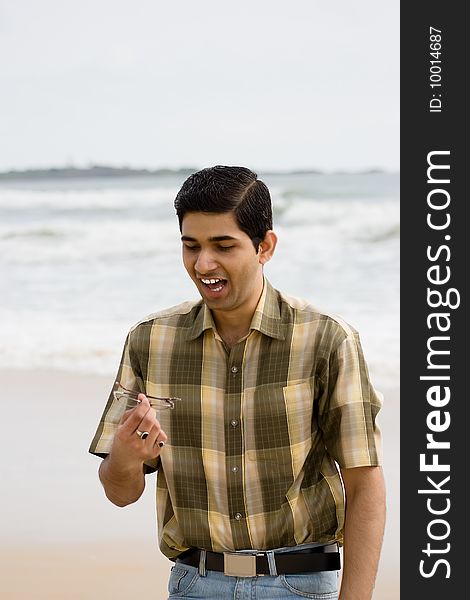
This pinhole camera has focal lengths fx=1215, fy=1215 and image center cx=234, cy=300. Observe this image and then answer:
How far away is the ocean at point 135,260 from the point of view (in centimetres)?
955

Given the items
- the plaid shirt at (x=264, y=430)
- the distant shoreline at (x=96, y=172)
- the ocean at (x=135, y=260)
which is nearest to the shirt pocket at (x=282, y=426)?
the plaid shirt at (x=264, y=430)

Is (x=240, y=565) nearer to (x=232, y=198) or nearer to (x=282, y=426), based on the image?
(x=282, y=426)

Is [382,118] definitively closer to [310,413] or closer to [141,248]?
[141,248]

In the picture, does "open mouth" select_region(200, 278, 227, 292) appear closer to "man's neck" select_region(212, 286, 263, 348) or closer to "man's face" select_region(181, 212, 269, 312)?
"man's face" select_region(181, 212, 269, 312)

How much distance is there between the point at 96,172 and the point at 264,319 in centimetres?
1117

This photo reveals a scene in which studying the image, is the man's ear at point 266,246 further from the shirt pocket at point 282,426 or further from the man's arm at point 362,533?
the man's arm at point 362,533

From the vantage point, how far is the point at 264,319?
2.51 m

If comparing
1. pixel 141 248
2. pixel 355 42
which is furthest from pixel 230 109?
pixel 141 248

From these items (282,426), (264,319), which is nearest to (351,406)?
(282,426)

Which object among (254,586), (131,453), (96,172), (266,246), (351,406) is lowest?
(254,586)

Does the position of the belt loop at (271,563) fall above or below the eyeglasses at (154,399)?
below

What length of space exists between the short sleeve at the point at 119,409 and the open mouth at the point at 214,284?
0.99 ft

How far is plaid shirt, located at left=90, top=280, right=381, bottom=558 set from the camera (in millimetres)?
2453

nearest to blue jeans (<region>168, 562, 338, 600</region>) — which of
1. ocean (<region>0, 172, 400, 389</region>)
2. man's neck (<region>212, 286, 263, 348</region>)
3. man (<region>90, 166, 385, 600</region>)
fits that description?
man (<region>90, 166, 385, 600</region>)
